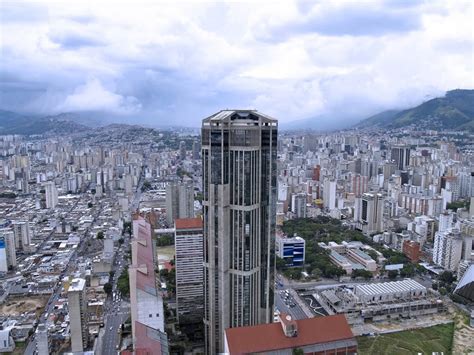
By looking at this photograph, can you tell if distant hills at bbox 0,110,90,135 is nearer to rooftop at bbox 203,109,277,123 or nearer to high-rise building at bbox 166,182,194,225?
high-rise building at bbox 166,182,194,225

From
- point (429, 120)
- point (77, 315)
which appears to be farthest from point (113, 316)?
point (429, 120)

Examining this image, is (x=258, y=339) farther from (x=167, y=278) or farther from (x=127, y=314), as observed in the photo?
(x=167, y=278)

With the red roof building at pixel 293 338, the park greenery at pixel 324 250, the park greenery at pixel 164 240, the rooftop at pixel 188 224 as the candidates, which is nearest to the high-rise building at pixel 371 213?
the park greenery at pixel 324 250

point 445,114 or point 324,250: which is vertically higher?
point 445,114

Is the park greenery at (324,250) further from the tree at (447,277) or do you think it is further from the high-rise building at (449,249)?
the high-rise building at (449,249)

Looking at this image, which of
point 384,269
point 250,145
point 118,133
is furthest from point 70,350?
point 118,133

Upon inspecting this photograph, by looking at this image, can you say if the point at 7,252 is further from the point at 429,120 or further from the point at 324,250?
the point at 429,120
